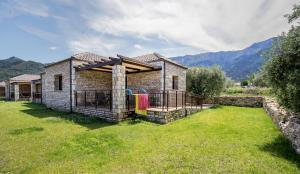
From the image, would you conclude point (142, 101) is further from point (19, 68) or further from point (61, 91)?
point (19, 68)

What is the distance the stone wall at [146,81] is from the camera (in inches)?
484

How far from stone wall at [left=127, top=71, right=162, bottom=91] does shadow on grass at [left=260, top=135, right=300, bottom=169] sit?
7.67 meters

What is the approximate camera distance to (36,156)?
4512 mm

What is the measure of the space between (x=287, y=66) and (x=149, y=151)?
483 cm

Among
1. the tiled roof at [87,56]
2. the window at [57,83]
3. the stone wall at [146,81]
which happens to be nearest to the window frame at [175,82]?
the stone wall at [146,81]

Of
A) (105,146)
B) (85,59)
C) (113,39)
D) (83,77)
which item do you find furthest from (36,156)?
(113,39)

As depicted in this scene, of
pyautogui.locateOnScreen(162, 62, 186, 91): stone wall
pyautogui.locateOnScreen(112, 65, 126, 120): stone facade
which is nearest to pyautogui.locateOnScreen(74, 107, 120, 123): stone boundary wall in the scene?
pyautogui.locateOnScreen(112, 65, 126, 120): stone facade

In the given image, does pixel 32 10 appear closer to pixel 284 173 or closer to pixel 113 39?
pixel 113 39

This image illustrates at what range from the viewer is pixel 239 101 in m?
16.3

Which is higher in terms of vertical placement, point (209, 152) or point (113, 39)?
point (113, 39)

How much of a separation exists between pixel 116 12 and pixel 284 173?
34.5ft

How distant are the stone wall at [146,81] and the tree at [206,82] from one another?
5.96 meters

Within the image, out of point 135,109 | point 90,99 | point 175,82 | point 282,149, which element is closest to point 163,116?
point 135,109

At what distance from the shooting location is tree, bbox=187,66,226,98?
16.6 meters
